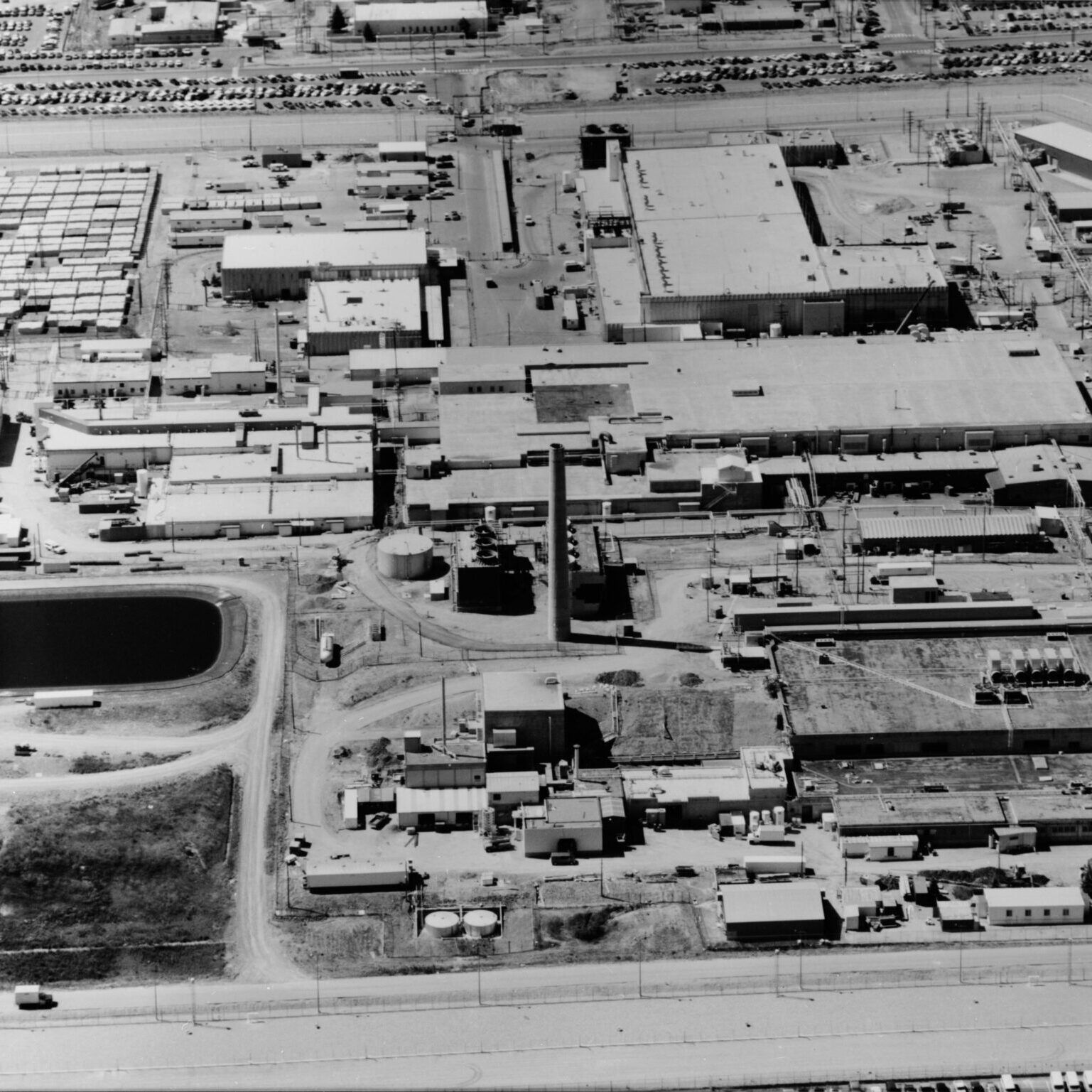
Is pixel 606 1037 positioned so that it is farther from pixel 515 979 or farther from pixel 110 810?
pixel 110 810

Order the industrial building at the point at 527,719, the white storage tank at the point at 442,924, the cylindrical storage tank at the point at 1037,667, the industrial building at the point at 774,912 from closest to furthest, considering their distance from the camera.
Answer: the industrial building at the point at 774,912
the white storage tank at the point at 442,924
the industrial building at the point at 527,719
the cylindrical storage tank at the point at 1037,667

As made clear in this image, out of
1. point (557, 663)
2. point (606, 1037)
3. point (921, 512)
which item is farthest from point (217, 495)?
point (606, 1037)

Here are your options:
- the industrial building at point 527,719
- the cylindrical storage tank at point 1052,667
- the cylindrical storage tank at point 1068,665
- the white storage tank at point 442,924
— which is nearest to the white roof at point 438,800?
the industrial building at point 527,719

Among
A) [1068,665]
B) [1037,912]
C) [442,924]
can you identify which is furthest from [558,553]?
[1037,912]

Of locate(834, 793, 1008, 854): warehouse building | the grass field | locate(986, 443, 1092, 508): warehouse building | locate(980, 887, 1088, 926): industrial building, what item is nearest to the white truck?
the grass field

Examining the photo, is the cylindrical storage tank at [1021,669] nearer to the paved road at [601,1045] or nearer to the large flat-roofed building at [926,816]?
the large flat-roofed building at [926,816]

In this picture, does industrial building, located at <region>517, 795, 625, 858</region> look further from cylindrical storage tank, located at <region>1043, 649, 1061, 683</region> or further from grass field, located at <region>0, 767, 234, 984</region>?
cylindrical storage tank, located at <region>1043, 649, 1061, 683</region>
